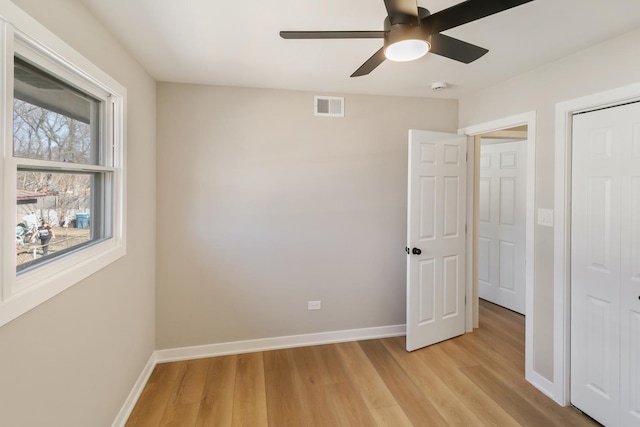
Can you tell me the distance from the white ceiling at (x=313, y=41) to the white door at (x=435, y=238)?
2.15ft

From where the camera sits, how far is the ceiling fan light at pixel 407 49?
130 centimetres

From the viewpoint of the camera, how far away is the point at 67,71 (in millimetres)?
1435

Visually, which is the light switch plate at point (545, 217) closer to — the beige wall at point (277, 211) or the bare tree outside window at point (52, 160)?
the beige wall at point (277, 211)

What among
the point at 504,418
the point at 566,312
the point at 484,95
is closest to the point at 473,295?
the point at 566,312

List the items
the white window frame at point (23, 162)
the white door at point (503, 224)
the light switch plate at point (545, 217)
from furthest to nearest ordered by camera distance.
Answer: the white door at point (503, 224) → the light switch plate at point (545, 217) → the white window frame at point (23, 162)

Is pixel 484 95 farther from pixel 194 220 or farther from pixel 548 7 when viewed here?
pixel 194 220

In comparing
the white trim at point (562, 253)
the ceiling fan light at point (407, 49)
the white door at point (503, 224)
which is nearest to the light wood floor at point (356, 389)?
the white trim at point (562, 253)

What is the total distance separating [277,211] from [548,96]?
7.68 ft

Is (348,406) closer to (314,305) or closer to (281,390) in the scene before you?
(281,390)

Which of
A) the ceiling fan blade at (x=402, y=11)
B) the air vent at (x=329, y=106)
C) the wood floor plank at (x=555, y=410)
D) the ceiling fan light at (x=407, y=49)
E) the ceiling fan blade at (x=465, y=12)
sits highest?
the air vent at (x=329, y=106)

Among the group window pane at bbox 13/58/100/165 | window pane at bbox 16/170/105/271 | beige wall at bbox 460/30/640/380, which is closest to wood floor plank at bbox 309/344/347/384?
beige wall at bbox 460/30/640/380

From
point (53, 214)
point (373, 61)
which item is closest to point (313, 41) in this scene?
point (373, 61)

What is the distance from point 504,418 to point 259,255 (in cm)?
219

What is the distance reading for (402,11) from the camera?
3.88 feet
